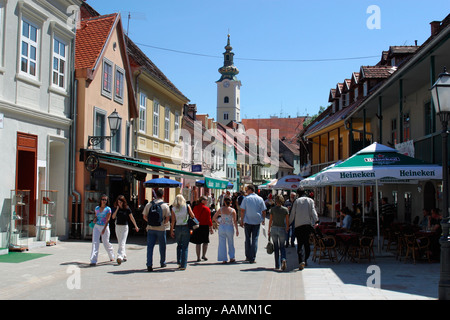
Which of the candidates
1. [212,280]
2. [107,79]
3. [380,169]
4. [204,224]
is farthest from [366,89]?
[212,280]

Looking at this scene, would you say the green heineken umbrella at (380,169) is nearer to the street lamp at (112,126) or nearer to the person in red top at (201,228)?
the person in red top at (201,228)

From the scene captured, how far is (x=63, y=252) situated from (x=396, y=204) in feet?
49.4

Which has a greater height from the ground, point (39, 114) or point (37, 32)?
point (37, 32)

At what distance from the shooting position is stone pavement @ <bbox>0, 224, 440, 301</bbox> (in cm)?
808

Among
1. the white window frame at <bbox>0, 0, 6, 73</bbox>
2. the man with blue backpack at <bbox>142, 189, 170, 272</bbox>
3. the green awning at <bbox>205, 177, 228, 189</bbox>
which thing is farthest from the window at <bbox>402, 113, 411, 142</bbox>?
the white window frame at <bbox>0, 0, 6, 73</bbox>

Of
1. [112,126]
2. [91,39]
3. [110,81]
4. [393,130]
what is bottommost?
[112,126]

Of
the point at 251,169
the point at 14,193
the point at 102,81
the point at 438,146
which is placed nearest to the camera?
the point at 14,193

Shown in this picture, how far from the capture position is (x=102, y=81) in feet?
61.2

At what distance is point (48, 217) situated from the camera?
1502cm

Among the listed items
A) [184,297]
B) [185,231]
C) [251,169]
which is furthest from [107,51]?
[251,169]

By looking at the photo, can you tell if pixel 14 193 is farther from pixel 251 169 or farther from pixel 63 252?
pixel 251 169

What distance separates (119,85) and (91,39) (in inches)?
94.5

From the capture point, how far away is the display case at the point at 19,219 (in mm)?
13211

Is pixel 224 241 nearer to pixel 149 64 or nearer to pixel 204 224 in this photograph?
pixel 204 224
